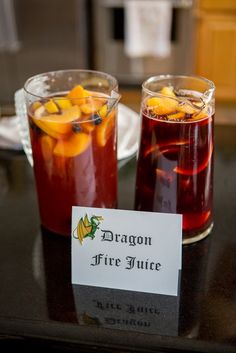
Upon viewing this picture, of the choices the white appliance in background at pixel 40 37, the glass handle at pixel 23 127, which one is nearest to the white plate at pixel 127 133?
the glass handle at pixel 23 127

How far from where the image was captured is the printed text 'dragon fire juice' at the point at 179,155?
57cm

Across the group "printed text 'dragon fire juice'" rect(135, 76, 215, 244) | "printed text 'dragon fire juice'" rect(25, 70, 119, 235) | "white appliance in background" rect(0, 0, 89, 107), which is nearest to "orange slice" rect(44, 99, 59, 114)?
"printed text 'dragon fire juice'" rect(25, 70, 119, 235)

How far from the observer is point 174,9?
2.22 m

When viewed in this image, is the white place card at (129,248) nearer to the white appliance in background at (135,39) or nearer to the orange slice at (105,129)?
the orange slice at (105,129)

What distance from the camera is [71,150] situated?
1.95ft

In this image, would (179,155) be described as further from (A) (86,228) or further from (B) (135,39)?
(B) (135,39)

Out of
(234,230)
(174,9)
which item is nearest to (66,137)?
(234,230)

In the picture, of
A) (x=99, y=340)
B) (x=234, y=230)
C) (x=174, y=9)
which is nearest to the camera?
(x=99, y=340)

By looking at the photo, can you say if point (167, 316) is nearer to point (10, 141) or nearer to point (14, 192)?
point (14, 192)

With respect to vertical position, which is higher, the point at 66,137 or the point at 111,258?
the point at 66,137

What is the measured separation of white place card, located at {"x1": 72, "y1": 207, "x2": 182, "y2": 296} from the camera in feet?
1.73

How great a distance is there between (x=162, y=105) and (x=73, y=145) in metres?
0.13

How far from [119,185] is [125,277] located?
10.3 inches

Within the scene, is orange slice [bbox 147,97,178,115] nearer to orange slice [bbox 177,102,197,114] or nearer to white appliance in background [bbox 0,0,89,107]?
orange slice [bbox 177,102,197,114]
